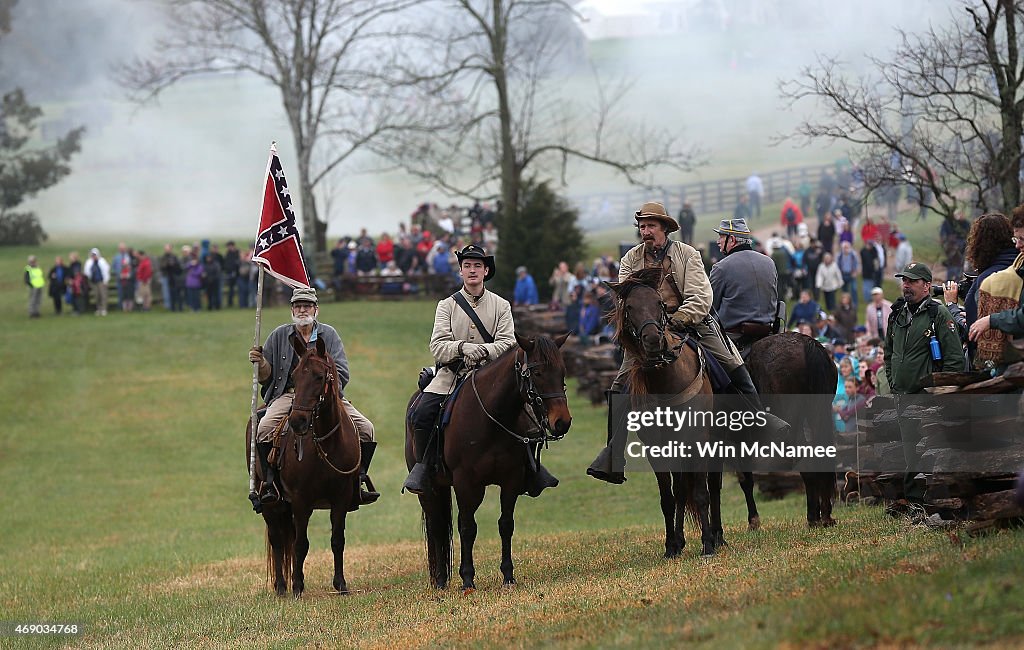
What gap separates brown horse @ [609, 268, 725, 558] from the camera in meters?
12.2

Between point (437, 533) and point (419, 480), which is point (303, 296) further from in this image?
point (437, 533)

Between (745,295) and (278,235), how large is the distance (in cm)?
508

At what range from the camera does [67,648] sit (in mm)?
11875

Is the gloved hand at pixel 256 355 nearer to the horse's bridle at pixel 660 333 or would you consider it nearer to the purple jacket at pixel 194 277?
the horse's bridle at pixel 660 333

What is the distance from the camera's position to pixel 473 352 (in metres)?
13.0

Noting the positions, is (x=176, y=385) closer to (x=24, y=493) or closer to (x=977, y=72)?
(x=24, y=493)

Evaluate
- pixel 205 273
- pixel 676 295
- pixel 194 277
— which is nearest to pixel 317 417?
pixel 676 295

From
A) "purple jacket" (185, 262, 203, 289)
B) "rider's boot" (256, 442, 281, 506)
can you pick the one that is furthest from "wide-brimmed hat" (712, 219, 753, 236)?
"purple jacket" (185, 262, 203, 289)

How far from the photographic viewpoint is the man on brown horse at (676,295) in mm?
12875

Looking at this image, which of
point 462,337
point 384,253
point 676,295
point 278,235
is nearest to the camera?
point 676,295

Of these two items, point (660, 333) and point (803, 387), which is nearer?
point (660, 333)

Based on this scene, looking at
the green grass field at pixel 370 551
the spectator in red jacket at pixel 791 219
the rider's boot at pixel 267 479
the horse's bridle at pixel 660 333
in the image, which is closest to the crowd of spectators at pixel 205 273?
the green grass field at pixel 370 551

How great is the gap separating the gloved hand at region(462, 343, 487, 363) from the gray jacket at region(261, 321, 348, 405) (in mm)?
1926

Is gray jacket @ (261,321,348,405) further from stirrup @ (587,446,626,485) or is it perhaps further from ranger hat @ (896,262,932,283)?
ranger hat @ (896,262,932,283)
